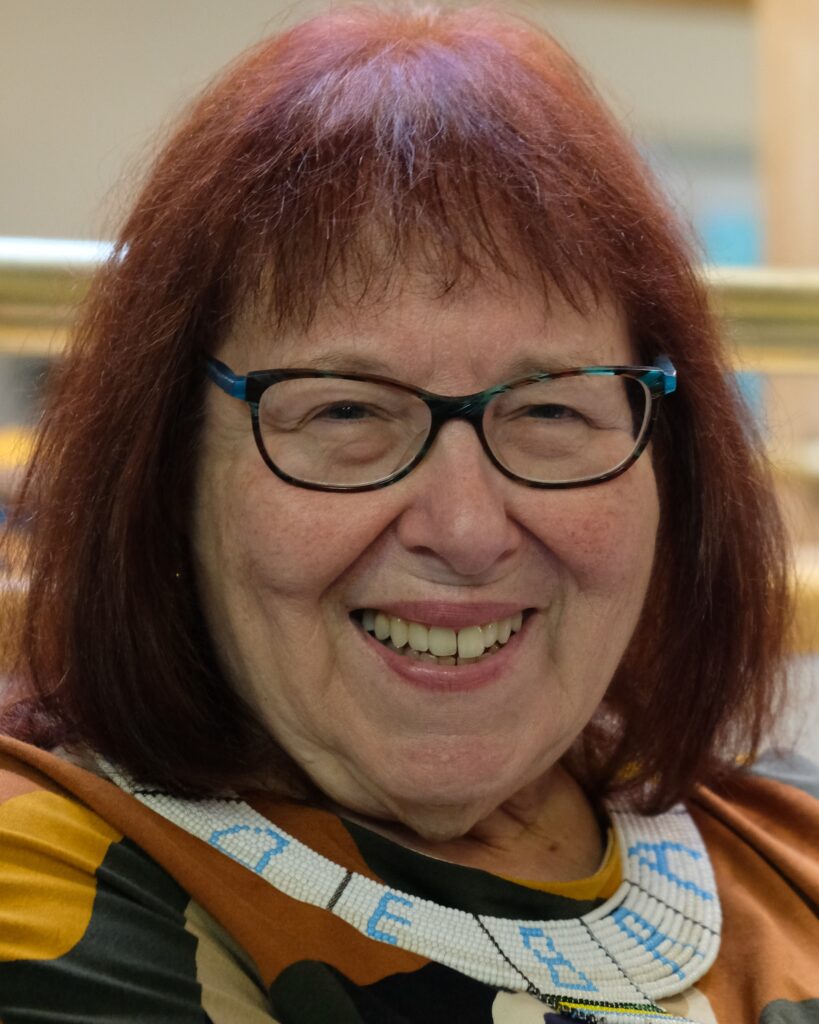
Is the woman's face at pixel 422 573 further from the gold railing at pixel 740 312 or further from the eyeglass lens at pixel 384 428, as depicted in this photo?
the gold railing at pixel 740 312

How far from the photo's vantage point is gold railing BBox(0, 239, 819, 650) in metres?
1.75

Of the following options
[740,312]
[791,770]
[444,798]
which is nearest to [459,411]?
[444,798]

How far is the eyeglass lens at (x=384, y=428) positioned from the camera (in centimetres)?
120

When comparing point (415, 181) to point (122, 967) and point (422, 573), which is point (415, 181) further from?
point (122, 967)

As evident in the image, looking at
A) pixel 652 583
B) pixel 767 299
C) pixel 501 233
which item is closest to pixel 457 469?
pixel 501 233

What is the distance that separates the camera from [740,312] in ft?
6.87

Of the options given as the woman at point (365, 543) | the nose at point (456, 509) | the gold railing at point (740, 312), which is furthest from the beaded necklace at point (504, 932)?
the gold railing at point (740, 312)

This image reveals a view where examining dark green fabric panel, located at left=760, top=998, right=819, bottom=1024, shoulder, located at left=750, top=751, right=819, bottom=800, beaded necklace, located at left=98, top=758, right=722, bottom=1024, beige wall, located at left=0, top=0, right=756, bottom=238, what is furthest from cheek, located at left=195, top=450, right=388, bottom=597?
beige wall, located at left=0, top=0, right=756, bottom=238

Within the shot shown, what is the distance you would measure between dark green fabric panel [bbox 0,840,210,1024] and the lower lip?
0.88 ft

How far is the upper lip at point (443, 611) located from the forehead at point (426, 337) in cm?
20

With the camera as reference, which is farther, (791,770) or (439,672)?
(791,770)

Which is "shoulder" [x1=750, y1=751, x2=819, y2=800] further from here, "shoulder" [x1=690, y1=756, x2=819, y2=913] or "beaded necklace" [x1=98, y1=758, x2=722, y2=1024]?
"beaded necklace" [x1=98, y1=758, x2=722, y2=1024]

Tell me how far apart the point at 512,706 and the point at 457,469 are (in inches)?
9.3

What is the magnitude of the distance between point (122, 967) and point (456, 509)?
46cm
